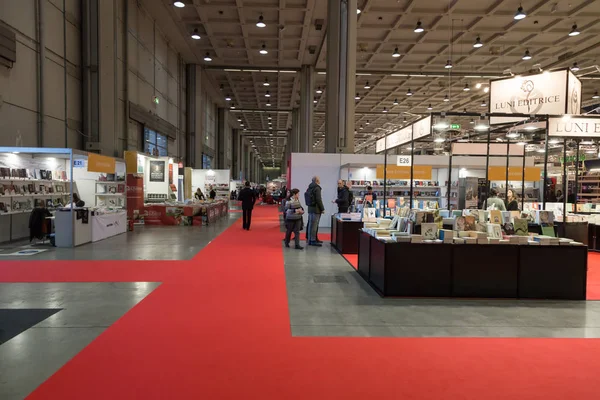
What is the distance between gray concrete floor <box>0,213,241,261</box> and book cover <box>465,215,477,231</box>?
4.80 m

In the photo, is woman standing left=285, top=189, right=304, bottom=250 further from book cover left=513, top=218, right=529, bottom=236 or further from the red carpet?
book cover left=513, top=218, right=529, bottom=236

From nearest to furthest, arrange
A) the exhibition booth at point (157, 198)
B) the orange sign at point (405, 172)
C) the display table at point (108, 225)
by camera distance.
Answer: the display table at point (108, 225)
the orange sign at point (405, 172)
the exhibition booth at point (157, 198)

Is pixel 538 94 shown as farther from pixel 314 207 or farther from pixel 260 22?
pixel 260 22

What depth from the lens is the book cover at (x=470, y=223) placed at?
17.3 feet

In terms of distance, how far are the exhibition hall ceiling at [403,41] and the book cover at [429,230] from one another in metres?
5.93

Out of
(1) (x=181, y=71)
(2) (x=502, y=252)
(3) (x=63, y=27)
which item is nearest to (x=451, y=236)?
(2) (x=502, y=252)

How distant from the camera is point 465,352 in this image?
11.0 ft

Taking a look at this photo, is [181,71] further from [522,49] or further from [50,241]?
[522,49]

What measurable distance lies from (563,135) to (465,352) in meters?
4.28

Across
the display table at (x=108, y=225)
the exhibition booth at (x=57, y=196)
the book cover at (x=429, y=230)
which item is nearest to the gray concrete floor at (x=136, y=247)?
the display table at (x=108, y=225)

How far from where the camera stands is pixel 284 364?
10.1 ft

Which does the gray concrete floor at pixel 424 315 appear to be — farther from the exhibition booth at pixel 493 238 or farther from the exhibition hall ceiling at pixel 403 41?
the exhibition hall ceiling at pixel 403 41

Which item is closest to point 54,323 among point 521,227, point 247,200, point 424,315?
point 424,315

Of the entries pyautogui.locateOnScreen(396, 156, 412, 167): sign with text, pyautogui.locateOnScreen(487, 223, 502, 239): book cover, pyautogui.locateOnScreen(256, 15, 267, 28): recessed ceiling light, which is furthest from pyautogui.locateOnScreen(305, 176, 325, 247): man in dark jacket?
pyautogui.locateOnScreen(256, 15, 267, 28): recessed ceiling light
